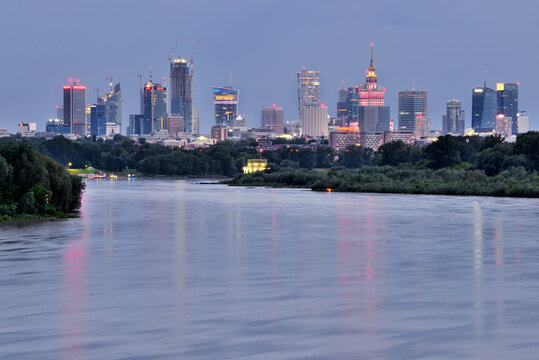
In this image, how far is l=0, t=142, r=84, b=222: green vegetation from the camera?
8150 centimetres

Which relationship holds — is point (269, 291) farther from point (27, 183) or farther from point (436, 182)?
point (436, 182)

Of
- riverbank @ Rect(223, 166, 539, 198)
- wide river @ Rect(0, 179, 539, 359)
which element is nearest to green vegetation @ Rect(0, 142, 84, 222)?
wide river @ Rect(0, 179, 539, 359)

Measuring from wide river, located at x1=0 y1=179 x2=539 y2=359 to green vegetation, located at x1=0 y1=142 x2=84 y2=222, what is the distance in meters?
3.54

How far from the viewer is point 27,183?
83.6 metres

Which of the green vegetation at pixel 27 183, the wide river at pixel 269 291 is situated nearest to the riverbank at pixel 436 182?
the wide river at pixel 269 291

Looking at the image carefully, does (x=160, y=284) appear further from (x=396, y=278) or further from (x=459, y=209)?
(x=459, y=209)

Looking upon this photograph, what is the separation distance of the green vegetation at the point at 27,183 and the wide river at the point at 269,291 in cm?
354

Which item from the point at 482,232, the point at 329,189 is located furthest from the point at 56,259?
the point at 329,189

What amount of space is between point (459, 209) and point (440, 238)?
42037 millimetres

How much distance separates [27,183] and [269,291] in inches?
1916

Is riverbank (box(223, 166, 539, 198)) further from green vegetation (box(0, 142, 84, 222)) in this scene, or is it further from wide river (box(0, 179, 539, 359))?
green vegetation (box(0, 142, 84, 222))

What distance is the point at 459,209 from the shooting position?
11300 cm

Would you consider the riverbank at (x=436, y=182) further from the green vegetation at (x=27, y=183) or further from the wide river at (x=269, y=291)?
the green vegetation at (x=27, y=183)

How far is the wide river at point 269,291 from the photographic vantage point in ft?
94.5
